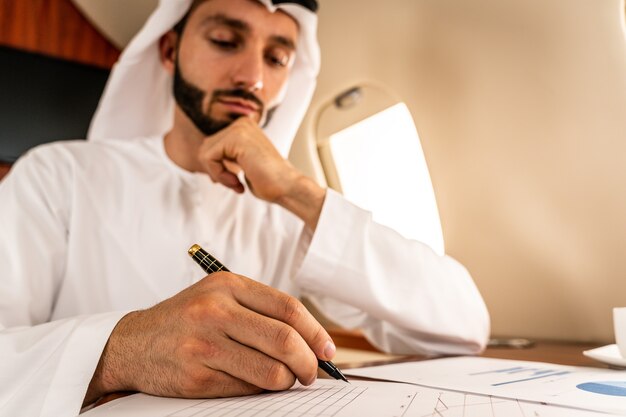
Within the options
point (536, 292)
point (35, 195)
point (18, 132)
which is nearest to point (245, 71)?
point (35, 195)

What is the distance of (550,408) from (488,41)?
1.19 m

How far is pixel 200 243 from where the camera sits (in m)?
1.31

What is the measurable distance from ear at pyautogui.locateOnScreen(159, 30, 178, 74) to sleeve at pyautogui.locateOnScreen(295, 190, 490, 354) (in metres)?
0.74

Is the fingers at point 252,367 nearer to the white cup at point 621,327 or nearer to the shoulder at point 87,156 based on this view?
the white cup at point 621,327

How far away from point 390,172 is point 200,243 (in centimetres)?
74

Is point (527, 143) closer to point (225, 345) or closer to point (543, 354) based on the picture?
point (543, 354)

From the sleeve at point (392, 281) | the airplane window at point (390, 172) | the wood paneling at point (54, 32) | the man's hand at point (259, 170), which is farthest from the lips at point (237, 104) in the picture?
the wood paneling at point (54, 32)

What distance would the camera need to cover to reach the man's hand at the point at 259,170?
3.72 feet

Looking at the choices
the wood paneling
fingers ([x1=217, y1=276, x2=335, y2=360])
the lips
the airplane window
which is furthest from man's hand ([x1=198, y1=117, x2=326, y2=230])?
the wood paneling

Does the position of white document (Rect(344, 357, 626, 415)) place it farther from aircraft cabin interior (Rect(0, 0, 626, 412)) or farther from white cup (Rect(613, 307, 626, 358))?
aircraft cabin interior (Rect(0, 0, 626, 412))

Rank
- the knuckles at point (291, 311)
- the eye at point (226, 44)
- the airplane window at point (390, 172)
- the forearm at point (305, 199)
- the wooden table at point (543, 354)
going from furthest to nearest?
the airplane window at point (390, 172) < the eye at point (226, 44) < the forearm at point (305, 199) < the wooden table at point (543, 354) < the knuckles at point (291, 311)

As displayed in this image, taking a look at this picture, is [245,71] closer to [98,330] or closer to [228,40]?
[228,40]

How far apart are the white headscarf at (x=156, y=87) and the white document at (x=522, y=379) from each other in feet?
3.08

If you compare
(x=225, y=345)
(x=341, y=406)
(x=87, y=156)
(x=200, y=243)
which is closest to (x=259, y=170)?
(x=200, y=243)
